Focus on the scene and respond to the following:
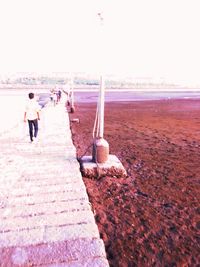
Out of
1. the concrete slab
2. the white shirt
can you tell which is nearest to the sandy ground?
the concrete slab

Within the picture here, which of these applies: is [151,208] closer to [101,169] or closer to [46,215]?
[101,169]

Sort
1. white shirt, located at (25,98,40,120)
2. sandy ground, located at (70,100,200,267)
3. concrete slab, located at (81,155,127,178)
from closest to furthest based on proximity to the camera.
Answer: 1. sandy ground, located at (70,100,200,267)
2. concrete slab, located at (81,155,127,178)
3. white shirt, located at (25,98,40,120)

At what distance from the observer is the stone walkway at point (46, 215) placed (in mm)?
3863

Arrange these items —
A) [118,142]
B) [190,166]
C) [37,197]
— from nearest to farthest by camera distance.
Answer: [37,197] → [190,166] → [118,142]

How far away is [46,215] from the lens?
494 cm

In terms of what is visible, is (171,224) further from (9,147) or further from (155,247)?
(9,147)

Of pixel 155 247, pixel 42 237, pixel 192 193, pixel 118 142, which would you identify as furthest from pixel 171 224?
pixel 118 142

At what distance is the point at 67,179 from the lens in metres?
6.66

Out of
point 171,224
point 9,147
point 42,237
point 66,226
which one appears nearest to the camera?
point 42,237

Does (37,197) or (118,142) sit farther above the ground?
(37,197)

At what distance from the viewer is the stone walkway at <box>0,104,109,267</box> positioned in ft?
12.7

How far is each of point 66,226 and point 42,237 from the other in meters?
0.42

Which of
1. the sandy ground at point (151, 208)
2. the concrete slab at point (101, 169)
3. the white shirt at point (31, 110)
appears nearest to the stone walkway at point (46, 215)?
the concrete slab at point (101, 169)

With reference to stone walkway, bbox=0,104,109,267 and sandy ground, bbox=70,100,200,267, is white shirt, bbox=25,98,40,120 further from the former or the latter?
stone walkway, bbox=0,104,109,267
